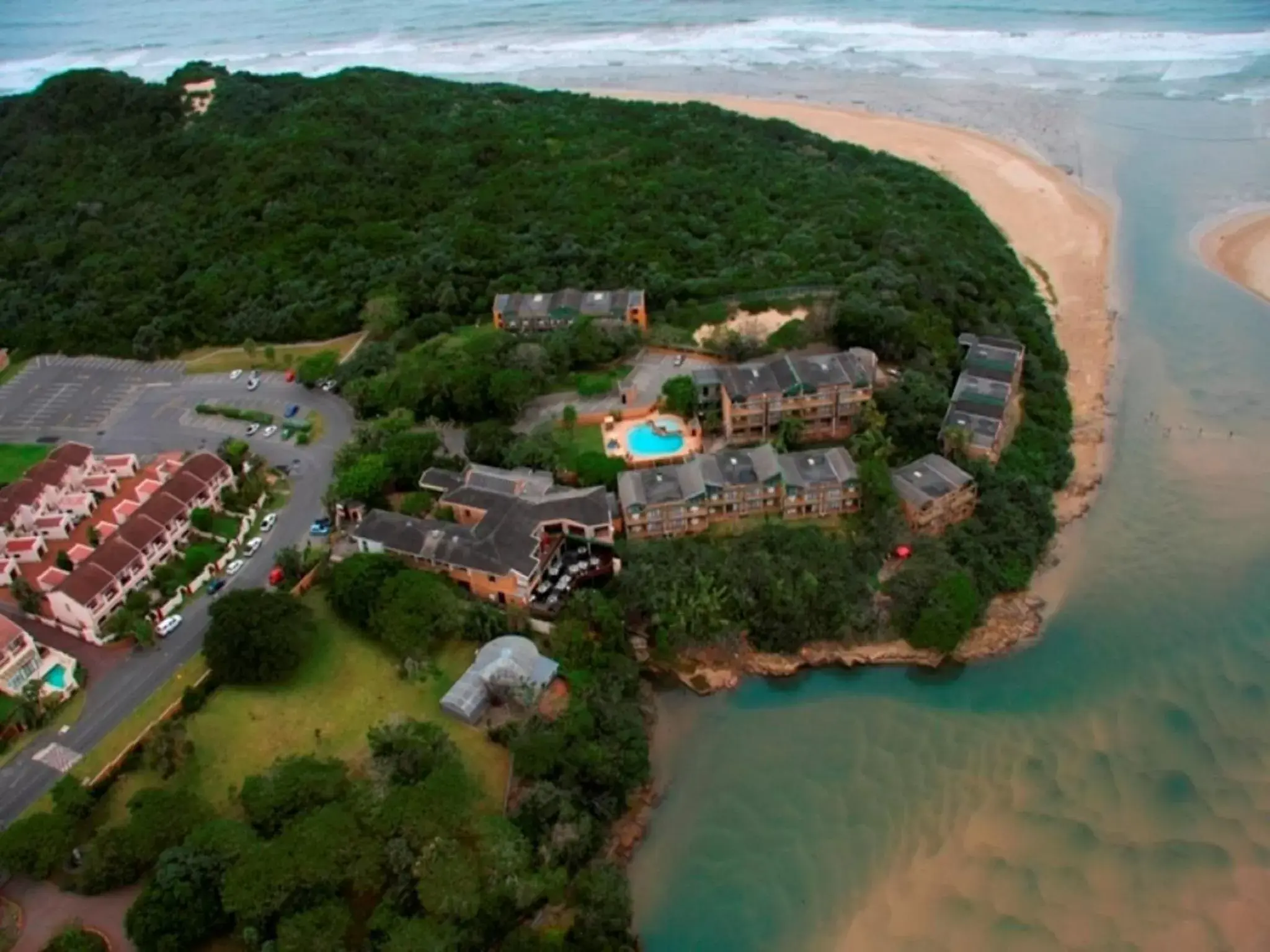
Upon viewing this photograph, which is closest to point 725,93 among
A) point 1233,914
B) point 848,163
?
point 848,163

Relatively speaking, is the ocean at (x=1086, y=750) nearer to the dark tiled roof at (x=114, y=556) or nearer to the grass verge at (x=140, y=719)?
the grass verge at (x=140, y=719)

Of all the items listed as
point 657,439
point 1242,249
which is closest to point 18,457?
point 657,439

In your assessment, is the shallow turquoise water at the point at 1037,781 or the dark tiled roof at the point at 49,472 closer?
the shallow turquoise water at the point at 1037,781

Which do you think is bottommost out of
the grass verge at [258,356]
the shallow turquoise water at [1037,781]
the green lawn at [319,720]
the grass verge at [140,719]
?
the shallow turquoise water at [1037,781]

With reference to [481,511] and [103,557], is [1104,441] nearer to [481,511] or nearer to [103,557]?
[481,511]

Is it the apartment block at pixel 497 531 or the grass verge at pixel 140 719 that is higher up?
the apartment block at pixel 497 531

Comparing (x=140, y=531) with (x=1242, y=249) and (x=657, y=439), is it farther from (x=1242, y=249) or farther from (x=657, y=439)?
(x=1242, y=249)

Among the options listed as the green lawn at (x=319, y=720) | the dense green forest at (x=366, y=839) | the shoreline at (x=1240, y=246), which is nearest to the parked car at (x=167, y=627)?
the dense green forest at (x=366, y=839)
